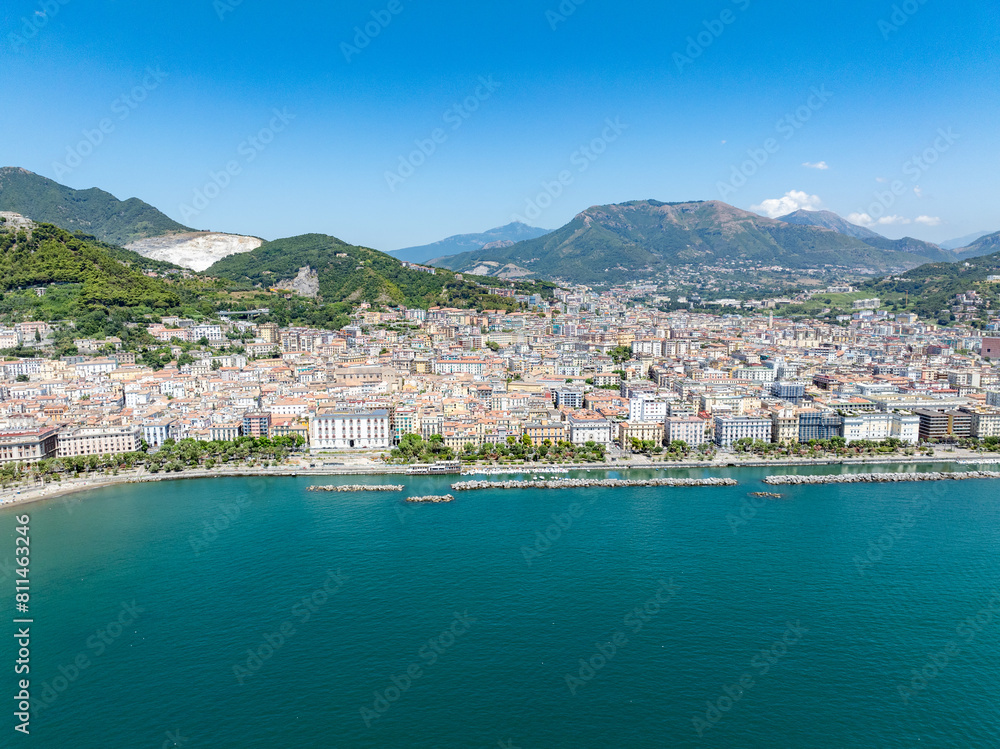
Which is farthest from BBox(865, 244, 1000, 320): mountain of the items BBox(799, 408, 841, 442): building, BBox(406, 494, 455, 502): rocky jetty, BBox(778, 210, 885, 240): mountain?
BBox(778, 210, 885, 240): mountain

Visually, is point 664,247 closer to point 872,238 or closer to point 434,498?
point 872,238

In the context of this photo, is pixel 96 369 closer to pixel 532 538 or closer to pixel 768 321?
pixel 532 538

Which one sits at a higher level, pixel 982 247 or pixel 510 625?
pixel 982 247

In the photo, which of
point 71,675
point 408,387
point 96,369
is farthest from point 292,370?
point 71,675

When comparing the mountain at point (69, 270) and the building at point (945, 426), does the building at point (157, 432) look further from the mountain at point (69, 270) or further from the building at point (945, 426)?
the building at point (945, 426)

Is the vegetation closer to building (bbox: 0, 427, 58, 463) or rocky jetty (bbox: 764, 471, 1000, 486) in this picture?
rocky jetty (bbox: 764, 471, 1000, 486)

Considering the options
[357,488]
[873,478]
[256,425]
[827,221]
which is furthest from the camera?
[827,221]

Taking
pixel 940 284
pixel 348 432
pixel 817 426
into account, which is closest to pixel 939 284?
pixel 940 284
